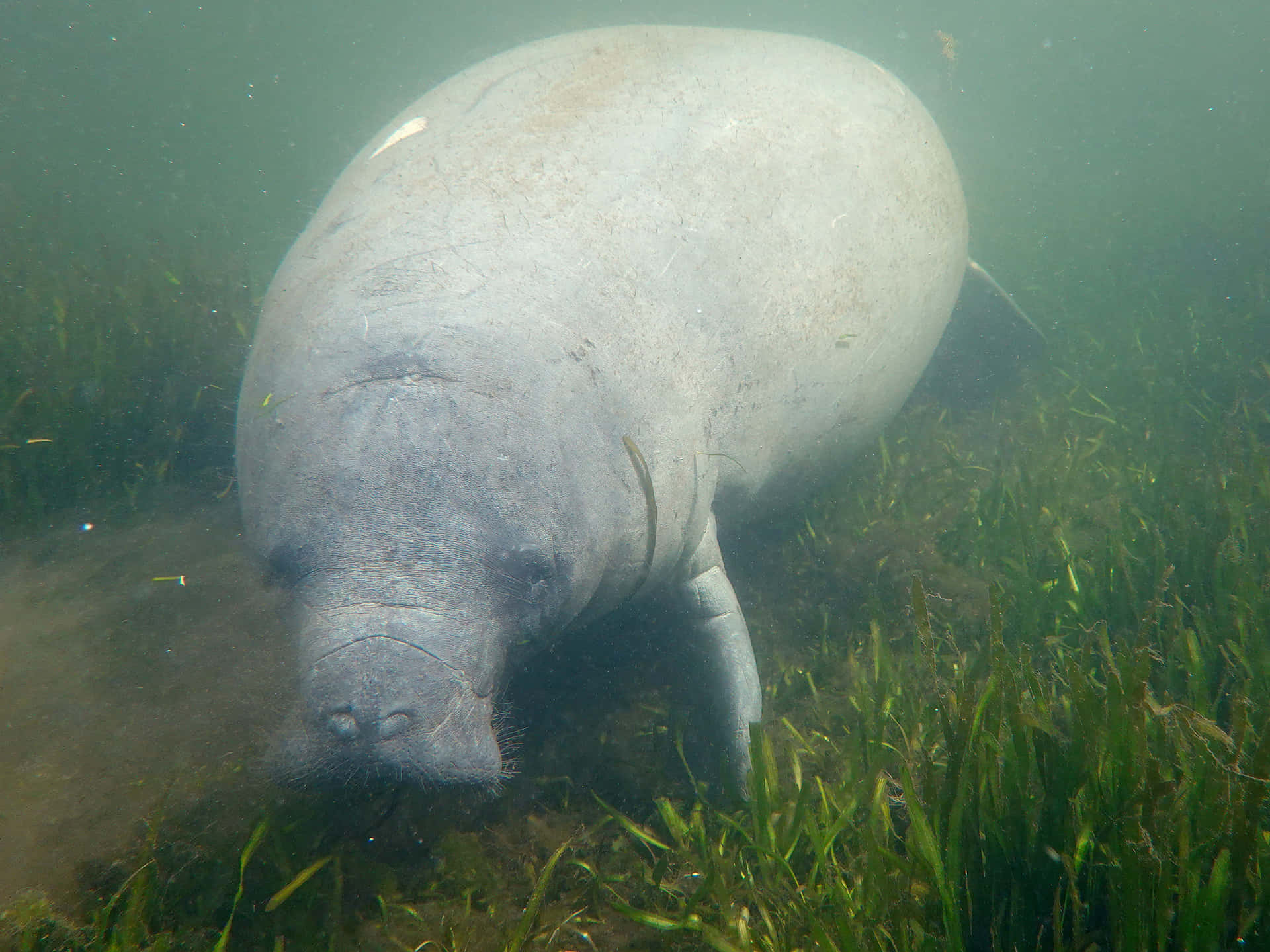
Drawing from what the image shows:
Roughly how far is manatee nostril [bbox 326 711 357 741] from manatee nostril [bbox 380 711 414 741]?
8 centimetres

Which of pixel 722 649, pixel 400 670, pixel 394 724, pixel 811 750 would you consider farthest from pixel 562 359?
pixel 811 750

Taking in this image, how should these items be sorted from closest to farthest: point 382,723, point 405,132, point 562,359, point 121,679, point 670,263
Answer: point 382,723
point 562,359
point 670,263
point 121,679
point 405,132

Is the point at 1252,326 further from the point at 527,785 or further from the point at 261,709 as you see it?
the point at 261,709

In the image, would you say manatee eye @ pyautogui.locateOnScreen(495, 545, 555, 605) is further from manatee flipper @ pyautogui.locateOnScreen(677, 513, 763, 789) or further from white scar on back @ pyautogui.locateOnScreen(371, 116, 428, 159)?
white scar on back @ pyautogui.locateOnScreen(371, 116, 428, 159)

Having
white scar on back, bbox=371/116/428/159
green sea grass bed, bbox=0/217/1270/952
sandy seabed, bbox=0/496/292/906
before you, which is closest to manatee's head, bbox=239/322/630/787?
sandy seabed, bbox=0/496/292/906

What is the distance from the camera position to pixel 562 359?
255cm

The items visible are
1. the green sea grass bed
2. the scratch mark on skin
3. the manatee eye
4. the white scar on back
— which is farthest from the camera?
the white scar on back

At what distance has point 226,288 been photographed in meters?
7.64

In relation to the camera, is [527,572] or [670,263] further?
[670,263]

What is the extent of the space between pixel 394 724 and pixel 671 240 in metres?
2.34

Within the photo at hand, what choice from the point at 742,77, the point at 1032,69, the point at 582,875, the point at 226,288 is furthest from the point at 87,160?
the point at 1032,69

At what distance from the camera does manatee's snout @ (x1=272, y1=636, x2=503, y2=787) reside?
1931mm

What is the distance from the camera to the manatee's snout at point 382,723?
193 centimetres

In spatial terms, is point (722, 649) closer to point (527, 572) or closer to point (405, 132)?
point (527, 572)
